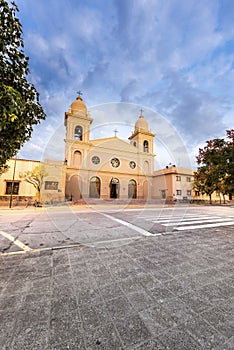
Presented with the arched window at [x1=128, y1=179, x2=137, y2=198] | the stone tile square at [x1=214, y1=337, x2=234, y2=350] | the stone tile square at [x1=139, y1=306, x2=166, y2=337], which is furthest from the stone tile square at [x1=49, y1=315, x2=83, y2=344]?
the arched window at [x1=128, y1=179, x2=137, y2=198]

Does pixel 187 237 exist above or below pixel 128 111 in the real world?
below

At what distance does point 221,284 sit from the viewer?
6.76 ft

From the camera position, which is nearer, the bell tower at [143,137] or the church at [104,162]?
the church at [104,162]

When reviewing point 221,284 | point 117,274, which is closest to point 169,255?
point 221,284

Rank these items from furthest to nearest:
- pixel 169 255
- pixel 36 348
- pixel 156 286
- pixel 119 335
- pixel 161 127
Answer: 1. pixel 161 127
2. pixel 169 255
3. pixel 156 286
4. pixel 119 335
5. pixel 36 348

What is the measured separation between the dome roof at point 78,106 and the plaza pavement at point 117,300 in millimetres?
20411

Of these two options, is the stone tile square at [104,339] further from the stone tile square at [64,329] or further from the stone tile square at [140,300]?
the stone tile square at [140,300]

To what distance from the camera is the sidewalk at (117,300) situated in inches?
48.5

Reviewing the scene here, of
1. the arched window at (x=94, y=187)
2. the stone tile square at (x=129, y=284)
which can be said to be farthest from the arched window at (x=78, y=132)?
the stone tile square at (x=129, y=284)

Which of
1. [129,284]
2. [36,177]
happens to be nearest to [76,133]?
[36,177]

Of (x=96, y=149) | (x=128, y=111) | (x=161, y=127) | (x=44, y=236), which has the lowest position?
(x=44, y=236)

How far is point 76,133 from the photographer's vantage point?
64.6ft

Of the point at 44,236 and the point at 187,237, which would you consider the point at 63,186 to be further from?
the point at 187,237

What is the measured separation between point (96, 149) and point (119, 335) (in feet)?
66.2
